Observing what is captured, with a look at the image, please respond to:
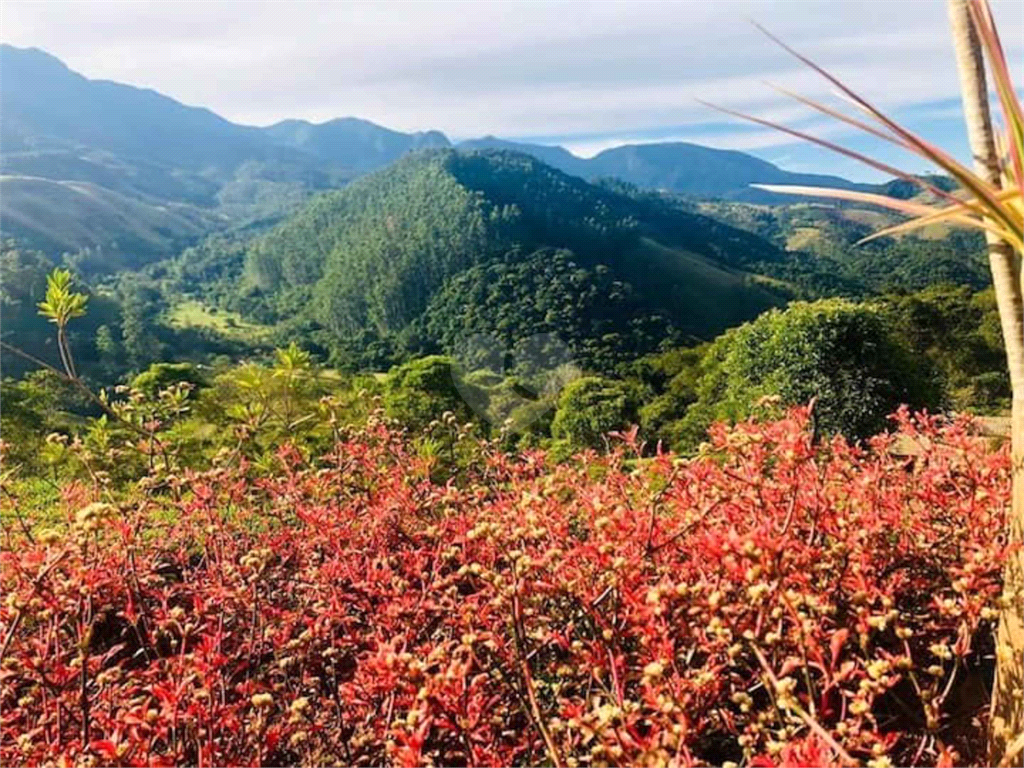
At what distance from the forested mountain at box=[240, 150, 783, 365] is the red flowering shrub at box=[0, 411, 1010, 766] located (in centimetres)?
4502

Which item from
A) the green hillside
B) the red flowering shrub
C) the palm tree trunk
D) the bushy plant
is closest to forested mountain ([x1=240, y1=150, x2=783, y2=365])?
the green hillside

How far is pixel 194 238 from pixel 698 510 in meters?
139

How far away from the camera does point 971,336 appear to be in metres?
24.6

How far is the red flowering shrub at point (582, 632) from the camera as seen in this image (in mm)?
1521

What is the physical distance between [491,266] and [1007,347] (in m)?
64.4

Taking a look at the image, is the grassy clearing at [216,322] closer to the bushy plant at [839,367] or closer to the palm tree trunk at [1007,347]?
the bushy plant at [839,367]

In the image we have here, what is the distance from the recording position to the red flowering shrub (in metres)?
1.52

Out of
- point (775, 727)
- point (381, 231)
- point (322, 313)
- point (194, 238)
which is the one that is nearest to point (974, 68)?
point (775, 727)

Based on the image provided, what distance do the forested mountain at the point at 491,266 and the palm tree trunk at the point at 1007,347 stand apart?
4552 cm

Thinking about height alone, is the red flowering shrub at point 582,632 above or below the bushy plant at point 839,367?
above

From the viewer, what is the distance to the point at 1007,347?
150cm

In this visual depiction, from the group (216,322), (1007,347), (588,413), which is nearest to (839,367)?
(588,413)

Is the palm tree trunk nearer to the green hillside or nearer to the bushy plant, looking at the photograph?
the bushy plant

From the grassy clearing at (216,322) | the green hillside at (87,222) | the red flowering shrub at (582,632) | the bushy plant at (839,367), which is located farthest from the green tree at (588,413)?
the green hillside at (87,222)
